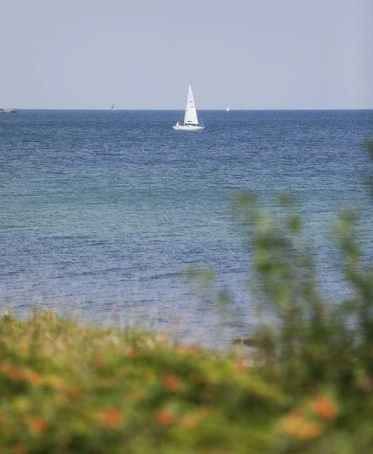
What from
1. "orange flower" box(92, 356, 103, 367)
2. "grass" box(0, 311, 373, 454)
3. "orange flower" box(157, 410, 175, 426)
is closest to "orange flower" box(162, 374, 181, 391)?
"grass" box(0, 311, 373, 454)

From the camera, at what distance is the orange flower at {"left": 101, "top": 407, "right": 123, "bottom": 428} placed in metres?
4.96

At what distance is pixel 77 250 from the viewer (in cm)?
2384

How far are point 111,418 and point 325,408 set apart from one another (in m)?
1.02

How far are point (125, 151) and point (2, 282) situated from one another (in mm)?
55079

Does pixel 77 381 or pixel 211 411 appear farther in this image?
pixel 77 381

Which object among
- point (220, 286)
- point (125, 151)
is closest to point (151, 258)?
point (220, 286)

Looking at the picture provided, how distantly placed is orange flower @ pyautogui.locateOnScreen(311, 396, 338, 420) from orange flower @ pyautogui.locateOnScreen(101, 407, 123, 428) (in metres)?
0.92

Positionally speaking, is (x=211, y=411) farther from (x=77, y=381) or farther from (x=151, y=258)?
(x=151, y=258)

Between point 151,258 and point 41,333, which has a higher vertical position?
point 41,333

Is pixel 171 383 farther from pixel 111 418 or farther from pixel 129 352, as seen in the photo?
pixel 129 352

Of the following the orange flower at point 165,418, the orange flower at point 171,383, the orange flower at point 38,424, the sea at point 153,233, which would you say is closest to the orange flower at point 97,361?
the orange flower at point 171,383

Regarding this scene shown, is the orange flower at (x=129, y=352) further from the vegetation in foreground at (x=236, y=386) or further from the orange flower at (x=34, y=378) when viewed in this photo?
the orange flower at (x=34, y=378)

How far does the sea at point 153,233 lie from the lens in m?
14.5

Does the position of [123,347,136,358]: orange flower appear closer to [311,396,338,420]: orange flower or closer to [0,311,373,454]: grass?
[0,311,373,454]: grass
